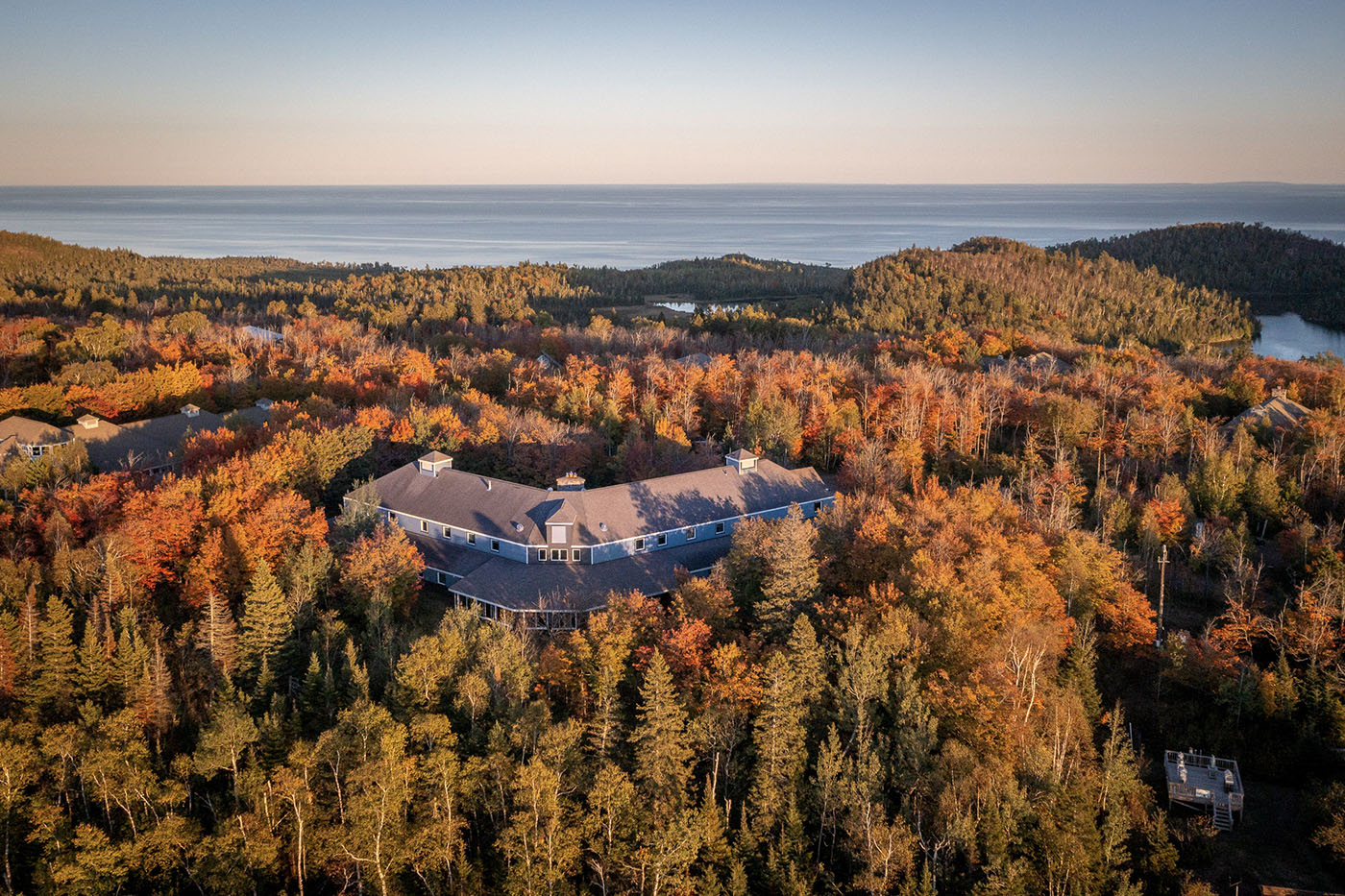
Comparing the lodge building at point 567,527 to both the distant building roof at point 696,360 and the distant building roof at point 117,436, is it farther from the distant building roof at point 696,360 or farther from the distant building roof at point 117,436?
the distant building roof at point 696,360

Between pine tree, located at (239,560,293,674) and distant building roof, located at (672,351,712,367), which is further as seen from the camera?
distant building roof, located at (672,351,712,367)

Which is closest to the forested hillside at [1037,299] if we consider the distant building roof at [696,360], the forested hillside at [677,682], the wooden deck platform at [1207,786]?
the distant building roof at [696,360]

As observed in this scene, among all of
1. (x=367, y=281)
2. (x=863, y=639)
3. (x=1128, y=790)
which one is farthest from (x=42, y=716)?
(x=367, y=281)

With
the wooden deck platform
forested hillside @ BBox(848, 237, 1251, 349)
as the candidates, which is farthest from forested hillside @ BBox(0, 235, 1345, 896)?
forested hillside @ BBox(848, 237, 1251, 349)

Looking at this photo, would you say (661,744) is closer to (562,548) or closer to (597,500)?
(562,548)

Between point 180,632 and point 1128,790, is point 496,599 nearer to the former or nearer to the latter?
point 180,632

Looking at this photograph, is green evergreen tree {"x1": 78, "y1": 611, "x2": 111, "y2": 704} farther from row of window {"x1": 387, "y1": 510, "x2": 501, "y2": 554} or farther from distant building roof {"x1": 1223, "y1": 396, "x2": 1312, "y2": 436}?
distant building roof {"x1": 1223, "y1": 396, "x2": 1312, "y2": 436}
